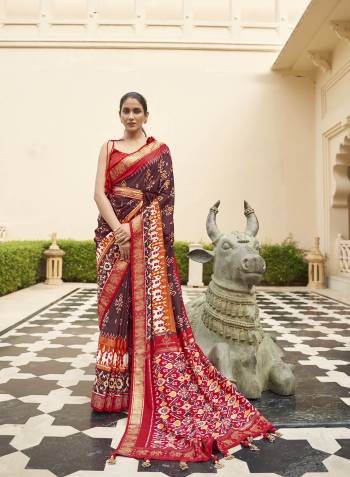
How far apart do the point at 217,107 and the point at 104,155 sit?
8.41 m

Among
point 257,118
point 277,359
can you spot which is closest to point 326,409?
point 277,359

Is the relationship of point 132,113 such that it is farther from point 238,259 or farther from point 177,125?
point 177,125

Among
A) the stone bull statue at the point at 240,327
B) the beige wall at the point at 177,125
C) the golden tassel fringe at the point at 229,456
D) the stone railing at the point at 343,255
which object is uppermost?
the beige wall at the point at 177,125

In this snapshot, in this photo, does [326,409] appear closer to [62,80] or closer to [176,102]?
[176,102]

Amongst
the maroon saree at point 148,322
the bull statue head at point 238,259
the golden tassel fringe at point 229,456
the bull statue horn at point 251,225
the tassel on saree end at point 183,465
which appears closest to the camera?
the tassel on saree end at point 183,465

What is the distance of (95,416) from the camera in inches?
93.8

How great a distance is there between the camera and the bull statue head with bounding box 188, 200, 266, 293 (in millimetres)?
2607

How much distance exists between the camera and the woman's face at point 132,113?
2.42 m

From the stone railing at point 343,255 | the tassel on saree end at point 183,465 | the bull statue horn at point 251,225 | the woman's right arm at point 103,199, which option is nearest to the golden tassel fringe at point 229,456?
the tassel on saree end at point 183,465

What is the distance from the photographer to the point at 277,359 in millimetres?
2785

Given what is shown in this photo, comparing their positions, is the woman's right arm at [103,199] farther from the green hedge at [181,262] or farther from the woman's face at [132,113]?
the green hedge at [181,262]

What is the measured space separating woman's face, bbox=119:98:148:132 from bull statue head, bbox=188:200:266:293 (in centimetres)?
85

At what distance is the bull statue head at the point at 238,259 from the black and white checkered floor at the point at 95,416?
70 centimetres

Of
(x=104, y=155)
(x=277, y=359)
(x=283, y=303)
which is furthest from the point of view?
(x=283, y=303)
